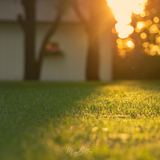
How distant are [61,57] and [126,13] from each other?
12.9ft

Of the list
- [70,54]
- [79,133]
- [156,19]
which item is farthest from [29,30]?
[79,133]

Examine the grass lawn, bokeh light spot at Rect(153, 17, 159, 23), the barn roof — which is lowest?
the grass lawn

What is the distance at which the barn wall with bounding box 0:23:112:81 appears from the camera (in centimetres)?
1432

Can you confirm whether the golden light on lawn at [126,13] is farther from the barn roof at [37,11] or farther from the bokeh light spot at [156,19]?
the barn roof at [37,11]

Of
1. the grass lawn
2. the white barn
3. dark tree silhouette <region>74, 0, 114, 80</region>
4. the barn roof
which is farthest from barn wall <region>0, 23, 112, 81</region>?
the grass lawn

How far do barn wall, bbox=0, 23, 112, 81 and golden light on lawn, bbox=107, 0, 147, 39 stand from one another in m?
1.59

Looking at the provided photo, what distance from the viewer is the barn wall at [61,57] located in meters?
14.3

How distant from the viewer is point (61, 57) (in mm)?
14344

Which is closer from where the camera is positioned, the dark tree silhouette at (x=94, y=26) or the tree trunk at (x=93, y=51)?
the dark tree silhouette at (x=94, y=26)

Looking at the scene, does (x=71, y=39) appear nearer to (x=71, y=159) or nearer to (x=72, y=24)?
(x=72, y=24)

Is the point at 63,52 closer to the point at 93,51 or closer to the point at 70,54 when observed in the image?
the point at 70,54

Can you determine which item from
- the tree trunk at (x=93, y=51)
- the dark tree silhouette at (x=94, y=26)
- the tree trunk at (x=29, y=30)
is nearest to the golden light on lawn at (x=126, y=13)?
the dark tree silhouette at (x=94, y=26)

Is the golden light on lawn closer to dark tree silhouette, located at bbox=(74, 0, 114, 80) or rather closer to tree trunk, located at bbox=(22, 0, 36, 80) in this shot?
dark tree silhouette, located at bbox=(74, 0, 114, 80)

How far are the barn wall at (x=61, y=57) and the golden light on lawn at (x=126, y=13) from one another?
62.6 inches
